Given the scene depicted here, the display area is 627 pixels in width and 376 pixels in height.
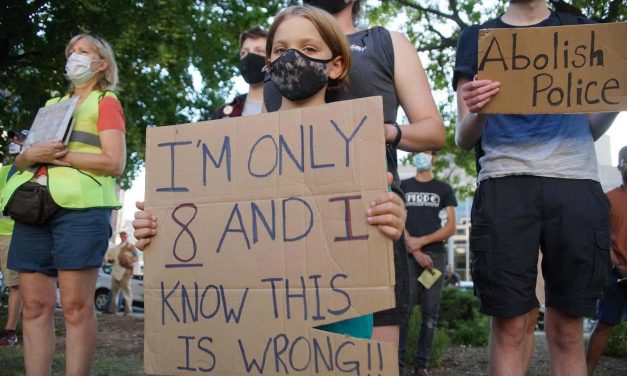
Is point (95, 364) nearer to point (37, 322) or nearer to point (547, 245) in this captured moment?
point (37, 322)

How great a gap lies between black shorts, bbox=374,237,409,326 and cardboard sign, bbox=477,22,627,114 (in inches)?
28.1

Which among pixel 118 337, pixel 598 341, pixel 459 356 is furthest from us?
pixel 118 337

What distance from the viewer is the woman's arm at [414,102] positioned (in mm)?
→ 2385

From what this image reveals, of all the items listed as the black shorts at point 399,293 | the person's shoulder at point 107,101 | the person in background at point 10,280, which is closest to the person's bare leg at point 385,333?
the black shorts at point 399,293

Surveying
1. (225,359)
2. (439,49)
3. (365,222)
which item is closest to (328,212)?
(365,222)

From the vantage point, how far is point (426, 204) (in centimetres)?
624

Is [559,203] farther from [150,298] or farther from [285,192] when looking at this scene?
[150,298]

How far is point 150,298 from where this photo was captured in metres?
2.31

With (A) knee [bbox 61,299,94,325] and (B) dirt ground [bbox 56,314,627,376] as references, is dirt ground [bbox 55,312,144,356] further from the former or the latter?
(A) knee [bbox 61,299,94,325]

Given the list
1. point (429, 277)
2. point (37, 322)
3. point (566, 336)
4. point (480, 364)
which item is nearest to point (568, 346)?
point (566, 336)

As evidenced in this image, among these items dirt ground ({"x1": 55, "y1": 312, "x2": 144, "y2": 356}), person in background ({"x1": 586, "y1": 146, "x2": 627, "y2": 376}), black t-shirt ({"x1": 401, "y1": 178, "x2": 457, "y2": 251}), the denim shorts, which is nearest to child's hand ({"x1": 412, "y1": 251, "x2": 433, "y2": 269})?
black t-shirt ({"x1": 401, "y1": 178, "x2": 457, "y2": 251})

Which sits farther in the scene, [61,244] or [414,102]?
[61,244]

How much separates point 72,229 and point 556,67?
2324 mm

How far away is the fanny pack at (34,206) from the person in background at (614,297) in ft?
11.6
